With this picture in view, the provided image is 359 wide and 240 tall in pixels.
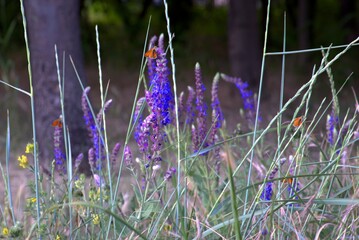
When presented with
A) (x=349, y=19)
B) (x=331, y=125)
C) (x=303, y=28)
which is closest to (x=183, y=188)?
(x=331, y=125)

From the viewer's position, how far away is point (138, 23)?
10.1 metres

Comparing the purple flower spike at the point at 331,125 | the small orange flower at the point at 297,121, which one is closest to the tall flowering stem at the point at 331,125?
the purple flower spike at the point at 331,125

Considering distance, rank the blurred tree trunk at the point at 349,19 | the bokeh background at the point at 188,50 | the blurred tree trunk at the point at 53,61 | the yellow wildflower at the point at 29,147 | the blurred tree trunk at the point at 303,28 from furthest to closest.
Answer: the blurred tree trunk at the point at 349,19, the blurred tree trunk at the point at 303,28, the bokeh background at the point at 188,50, the blurred tree trunk at the point at 53,61, the yellow wildflower at the point at 29,147

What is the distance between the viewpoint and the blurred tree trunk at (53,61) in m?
4.86

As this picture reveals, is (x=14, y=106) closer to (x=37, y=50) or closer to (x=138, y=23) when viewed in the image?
(x=37, y=50)

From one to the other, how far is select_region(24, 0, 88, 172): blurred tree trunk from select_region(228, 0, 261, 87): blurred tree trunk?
2.55 metres

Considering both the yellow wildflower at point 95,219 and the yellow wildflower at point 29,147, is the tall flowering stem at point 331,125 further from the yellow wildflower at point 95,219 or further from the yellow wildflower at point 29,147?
the yellow wildflower at point 29,147

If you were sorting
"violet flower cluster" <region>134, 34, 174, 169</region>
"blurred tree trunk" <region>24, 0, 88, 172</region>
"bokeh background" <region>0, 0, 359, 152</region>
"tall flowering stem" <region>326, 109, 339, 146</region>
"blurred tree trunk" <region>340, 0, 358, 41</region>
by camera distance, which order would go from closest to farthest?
"violet flower cluster" <region>134, 34, 174, 169</region> → "tall flowering stem" <region>326, 109, 339, 146</region> → "blurred tree trunk" <region>24, 0, 88, 172</region> → "bokeh background" <region>0, 0, 359, 152</region> → "blurred tree trunk" <region>340, 0, 358, 41</region>

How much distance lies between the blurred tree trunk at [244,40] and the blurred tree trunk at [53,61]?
2.55 meters

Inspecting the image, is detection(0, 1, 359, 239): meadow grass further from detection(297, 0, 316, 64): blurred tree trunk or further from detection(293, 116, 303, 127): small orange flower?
detection(297, 0, 316, 64): blurred tree trunk

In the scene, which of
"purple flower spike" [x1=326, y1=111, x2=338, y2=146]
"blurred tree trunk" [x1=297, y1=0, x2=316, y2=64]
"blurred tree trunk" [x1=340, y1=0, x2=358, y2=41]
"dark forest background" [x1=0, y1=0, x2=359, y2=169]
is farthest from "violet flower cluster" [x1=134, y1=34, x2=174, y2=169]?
"blurred tree trunk" [x1=340, y1=0, x2=358, y2=41]

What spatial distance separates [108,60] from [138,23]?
3.16 feet

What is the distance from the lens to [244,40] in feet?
23.7

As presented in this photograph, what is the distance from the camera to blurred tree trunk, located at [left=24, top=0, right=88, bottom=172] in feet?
15.9
